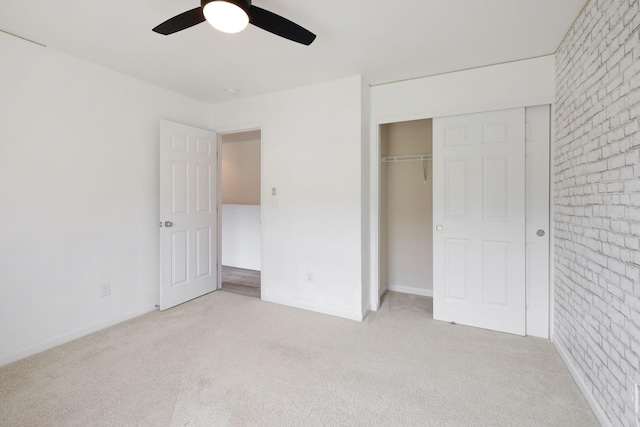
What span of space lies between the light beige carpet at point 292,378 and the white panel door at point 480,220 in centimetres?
23

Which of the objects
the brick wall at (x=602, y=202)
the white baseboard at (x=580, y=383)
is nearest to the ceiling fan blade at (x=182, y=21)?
the brick wall at (x=602, y=202)

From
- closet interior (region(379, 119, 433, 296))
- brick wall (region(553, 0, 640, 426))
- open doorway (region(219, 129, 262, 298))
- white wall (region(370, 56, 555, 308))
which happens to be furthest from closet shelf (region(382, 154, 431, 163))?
open doorway (region(219, 129, 262, 298))

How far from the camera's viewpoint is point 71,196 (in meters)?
2.55

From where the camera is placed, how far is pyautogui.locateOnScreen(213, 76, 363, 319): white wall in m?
3.00

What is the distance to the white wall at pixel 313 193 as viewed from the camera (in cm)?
300

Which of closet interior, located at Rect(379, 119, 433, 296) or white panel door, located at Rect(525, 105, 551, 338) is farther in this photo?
closet interior, located at Rect(379, 119, 433, 296)

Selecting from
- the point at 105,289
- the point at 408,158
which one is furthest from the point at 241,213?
the point at 408,158

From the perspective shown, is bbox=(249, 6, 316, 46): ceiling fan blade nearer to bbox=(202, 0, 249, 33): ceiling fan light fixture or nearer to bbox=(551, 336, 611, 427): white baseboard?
bbox=(202, 0, 249, 33): ceiling fan light fixture

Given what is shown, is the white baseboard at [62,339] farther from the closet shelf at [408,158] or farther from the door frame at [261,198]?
the closet shelf at [408,158]

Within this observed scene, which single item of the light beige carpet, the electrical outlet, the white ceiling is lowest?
the light beige carpet

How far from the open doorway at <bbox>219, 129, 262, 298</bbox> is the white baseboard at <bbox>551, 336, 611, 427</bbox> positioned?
3.31 meters

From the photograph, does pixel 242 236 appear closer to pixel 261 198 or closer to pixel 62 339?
pixel 261 198

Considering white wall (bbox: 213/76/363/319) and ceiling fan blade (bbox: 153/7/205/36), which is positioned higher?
ceiling fan blade (bbox: 153/7/205/36)

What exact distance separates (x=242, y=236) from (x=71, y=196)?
2.83m
